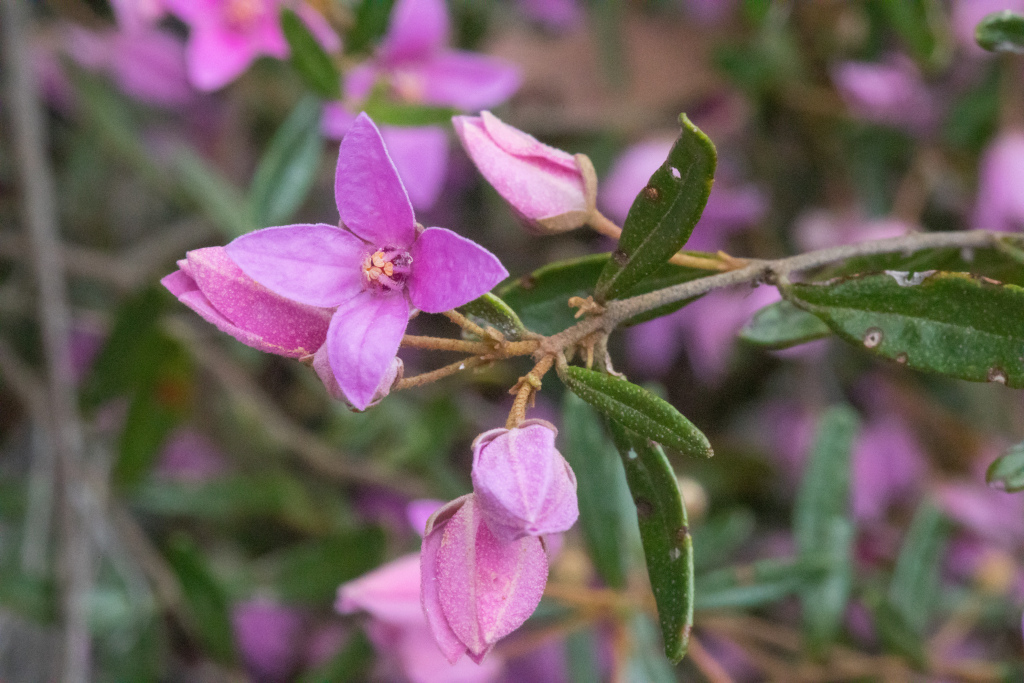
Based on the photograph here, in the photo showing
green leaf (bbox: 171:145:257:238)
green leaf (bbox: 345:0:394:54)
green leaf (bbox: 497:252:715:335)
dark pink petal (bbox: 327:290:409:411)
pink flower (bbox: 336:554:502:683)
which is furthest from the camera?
green leaf (bbox: 171:145:257:238)

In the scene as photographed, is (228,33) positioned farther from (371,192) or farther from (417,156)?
(371,192)

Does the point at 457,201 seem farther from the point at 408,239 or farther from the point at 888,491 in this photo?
the point at 408,239

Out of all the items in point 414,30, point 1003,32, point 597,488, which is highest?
point 1003,32

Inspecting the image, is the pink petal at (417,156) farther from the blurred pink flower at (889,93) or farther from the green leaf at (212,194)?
the blurred pink flower at (889,93)

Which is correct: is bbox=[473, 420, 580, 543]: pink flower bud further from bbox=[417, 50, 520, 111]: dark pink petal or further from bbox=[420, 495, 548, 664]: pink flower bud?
bbox=[417, 50, 520, 111]: dark pink petal

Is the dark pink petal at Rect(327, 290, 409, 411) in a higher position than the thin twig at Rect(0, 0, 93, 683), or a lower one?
higher

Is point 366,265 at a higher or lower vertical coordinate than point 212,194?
higher

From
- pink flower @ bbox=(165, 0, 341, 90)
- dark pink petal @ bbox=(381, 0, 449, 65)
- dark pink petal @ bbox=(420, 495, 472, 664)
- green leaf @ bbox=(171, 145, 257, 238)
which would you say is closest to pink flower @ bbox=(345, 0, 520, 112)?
dark pink petal @ bbox=(381, 0, 449, 65)

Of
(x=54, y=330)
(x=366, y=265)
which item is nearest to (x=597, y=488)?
(x=366, y=265)
